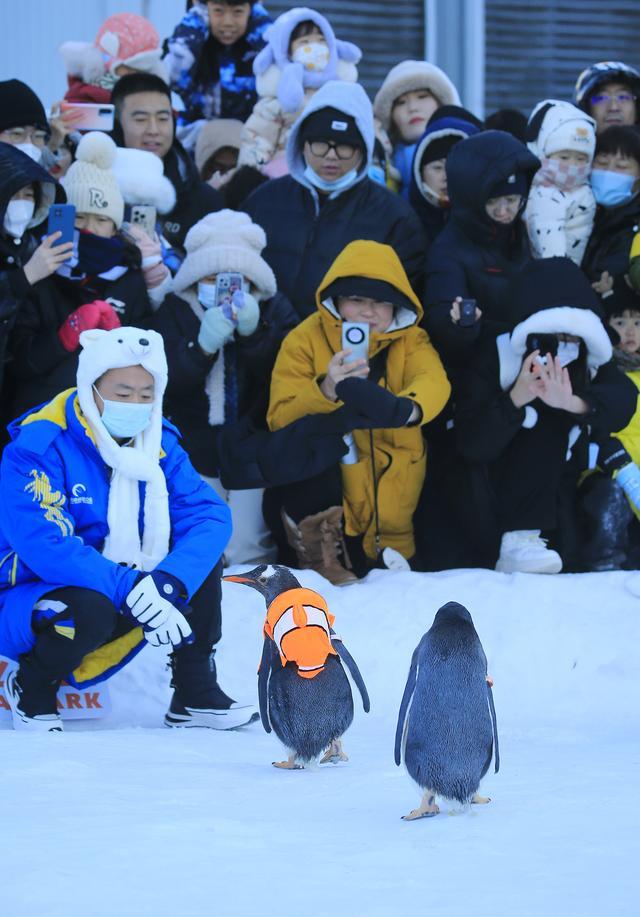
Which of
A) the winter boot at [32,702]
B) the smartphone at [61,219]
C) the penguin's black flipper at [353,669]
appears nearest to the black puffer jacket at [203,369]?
the smartphone at [61,219]

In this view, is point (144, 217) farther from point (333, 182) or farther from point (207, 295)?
point (333, 182)

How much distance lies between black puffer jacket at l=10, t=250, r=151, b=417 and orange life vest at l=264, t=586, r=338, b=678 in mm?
1790

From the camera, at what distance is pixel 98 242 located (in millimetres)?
5180

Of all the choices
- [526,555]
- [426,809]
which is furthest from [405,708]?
[526,555]

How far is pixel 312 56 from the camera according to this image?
6.35m

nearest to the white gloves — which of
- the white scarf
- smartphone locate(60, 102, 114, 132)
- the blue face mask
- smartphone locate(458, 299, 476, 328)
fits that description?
the white scarf

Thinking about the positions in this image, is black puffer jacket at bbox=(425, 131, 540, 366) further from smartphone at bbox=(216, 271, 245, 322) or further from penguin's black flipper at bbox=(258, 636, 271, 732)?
Result: penguin's black flipper at bbox=(258, 636, 271, 732)

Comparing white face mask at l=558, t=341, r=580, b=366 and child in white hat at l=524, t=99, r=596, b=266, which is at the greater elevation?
child in white hat at l=524, t=99, r=596, b=266

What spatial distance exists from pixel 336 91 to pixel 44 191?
1.26 meters

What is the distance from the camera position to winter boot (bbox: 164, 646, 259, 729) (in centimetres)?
422

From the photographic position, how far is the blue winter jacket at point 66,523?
3984 mm

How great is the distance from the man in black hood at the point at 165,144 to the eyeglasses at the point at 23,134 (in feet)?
1.77

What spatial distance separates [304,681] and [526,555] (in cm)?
197

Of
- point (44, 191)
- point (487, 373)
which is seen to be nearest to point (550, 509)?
point (487, 373)
